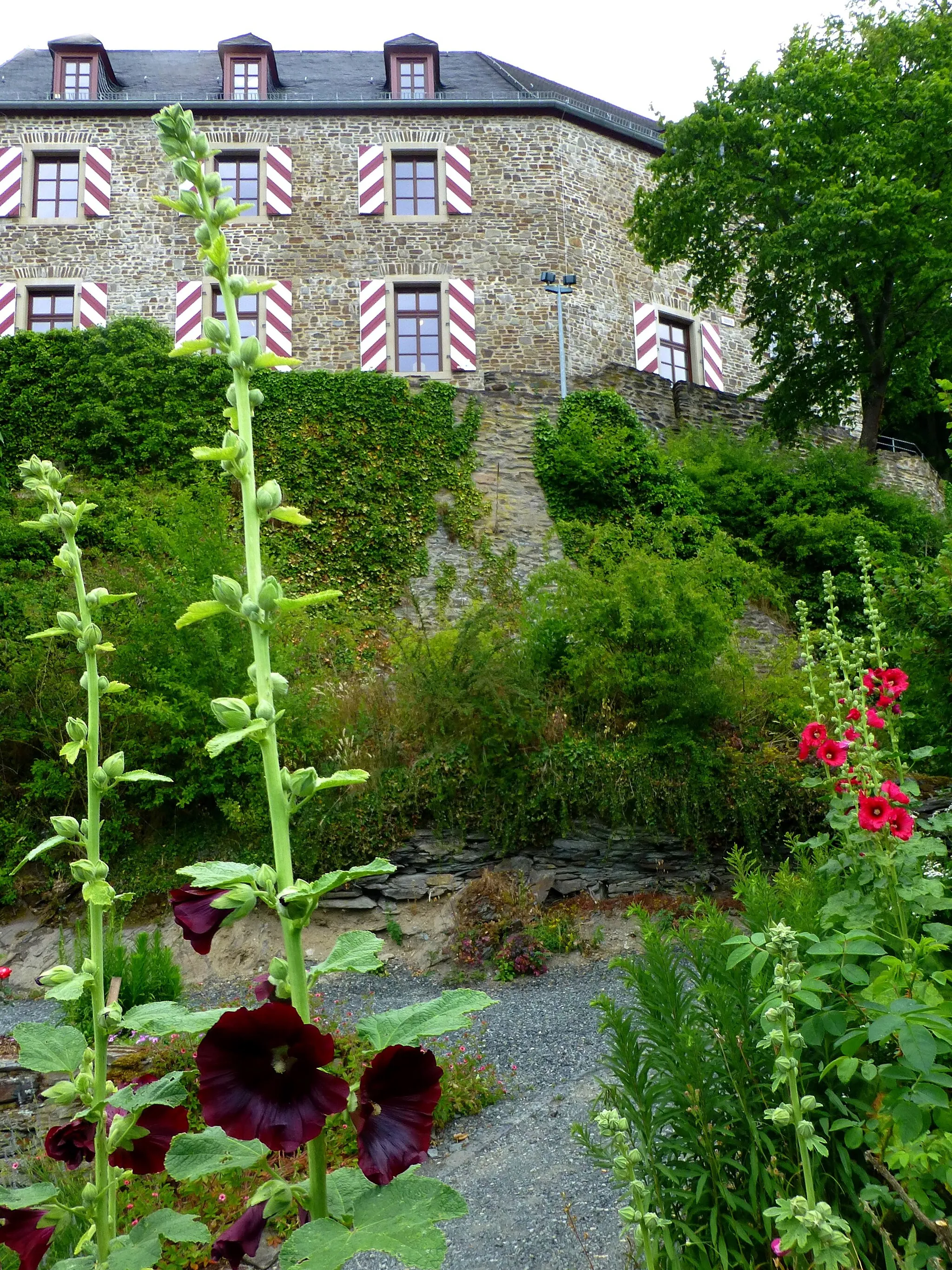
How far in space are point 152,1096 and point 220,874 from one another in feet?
1.51

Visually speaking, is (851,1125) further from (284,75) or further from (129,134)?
(284,75)

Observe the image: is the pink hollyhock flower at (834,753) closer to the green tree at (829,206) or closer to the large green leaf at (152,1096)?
the large green leaf at (152,1096)

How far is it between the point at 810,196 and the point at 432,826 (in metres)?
12.3

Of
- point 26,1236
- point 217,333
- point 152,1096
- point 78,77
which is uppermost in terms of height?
point 78,77

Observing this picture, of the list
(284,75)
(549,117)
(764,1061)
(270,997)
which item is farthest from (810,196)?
(270,997)

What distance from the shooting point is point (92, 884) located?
1338 millimetres

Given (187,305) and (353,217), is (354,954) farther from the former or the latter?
(353,217)

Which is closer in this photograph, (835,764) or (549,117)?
(835,764)

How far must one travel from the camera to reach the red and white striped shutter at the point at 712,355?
19.4 m

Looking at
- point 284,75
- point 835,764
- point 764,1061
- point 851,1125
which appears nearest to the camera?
point 851,1125

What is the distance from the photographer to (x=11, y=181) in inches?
689

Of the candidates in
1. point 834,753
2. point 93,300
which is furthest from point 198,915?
point 93,300

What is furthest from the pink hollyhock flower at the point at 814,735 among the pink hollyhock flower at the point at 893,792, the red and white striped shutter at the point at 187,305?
the red and white striped shutter at the point at 187,305

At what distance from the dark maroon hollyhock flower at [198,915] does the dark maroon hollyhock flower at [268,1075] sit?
11 centimetres
